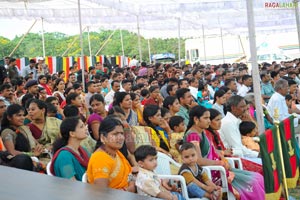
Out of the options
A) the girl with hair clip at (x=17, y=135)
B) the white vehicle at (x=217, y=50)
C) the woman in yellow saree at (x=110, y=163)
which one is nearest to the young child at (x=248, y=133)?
the girl with hair clip at (x=17, y=135)

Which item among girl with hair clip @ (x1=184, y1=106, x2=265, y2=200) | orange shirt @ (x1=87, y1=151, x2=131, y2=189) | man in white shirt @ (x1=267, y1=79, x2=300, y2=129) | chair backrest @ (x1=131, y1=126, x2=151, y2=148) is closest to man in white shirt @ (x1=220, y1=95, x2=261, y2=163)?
girl with hair clip @ (x1=184, y1=106, x2=265, y2=200)

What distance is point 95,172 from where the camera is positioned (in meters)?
3.75

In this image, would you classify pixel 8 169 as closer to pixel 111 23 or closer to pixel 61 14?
pixel 61 14

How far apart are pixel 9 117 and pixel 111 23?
54.9 ft

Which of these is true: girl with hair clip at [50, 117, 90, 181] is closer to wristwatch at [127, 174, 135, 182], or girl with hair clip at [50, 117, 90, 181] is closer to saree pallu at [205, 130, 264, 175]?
wristwatch at [127, 174, 135, 182]

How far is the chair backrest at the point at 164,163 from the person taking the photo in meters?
4.83

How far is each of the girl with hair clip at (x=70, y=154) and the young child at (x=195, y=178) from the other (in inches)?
31.3

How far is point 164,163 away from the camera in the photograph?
4934 mm

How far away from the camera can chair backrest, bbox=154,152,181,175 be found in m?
4.83

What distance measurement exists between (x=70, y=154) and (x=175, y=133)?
1.82 meters

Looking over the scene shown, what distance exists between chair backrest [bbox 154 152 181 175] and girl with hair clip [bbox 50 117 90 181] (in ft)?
2.41

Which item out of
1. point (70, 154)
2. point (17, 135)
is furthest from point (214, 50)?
point (70, 154)

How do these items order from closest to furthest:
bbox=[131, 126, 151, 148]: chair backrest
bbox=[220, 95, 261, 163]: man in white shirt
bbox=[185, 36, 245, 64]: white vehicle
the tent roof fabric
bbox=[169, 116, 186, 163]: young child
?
1. bbox=[131, 126, 151, 148]: chair backrest
2. bbox=[169, 116, 186, 163]: young child
3. bbox=[220, 95, 261, 163]: man in white shirt
4. the tent roof fabric
5. bbox=[185, 36, 245, 64]: white vehicle

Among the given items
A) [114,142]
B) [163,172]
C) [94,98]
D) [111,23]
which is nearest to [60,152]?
[114,142]
